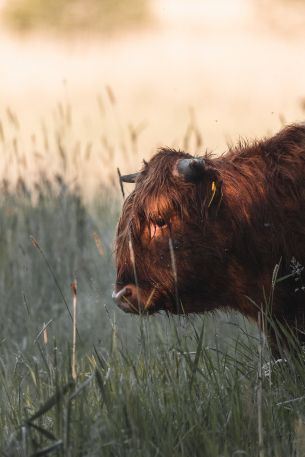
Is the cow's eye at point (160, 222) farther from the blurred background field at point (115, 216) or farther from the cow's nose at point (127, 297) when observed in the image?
the blurred background field at point (115, 216)

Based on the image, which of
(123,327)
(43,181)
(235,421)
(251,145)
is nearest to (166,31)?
(43,181)

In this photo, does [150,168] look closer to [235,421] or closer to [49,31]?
[235,421]

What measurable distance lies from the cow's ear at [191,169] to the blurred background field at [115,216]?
0.57 meters

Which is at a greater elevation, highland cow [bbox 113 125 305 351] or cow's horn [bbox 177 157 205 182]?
cow's horn [bbox 177 157 205 182]

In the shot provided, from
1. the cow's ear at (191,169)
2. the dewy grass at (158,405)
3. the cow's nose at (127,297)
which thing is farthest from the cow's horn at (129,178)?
the dewy grass at (158,405)

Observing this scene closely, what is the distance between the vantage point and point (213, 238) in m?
5.04

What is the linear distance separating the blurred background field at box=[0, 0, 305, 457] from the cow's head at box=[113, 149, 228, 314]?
19cm

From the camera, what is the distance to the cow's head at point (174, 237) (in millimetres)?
5016

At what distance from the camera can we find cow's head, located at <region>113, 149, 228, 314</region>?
5016 mm

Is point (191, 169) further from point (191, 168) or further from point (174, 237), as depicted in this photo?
point (174, 237)

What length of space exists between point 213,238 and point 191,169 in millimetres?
285

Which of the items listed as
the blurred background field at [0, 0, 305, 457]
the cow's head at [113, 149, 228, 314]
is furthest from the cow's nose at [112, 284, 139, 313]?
the blurred background field at [0, 0, 305, 457]

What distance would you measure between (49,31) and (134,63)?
2700 millimetres

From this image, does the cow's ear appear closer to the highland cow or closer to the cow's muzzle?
the highland cow
